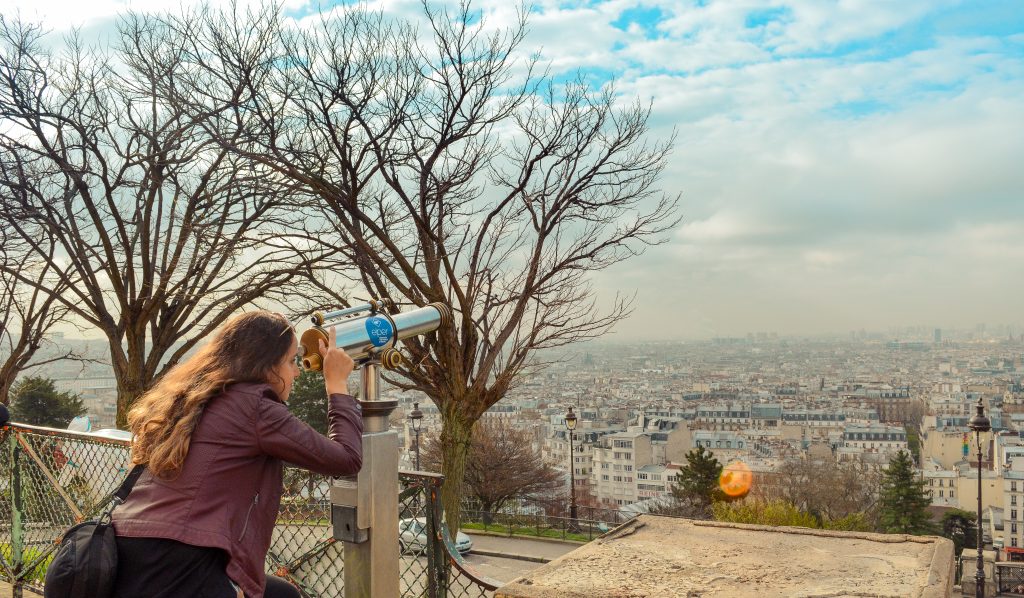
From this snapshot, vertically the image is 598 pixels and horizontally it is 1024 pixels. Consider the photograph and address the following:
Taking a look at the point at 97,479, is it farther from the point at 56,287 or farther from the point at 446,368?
the point at 56,287

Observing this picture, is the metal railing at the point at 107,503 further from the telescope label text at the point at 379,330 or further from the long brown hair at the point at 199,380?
the long brown hair at the point at 199,380

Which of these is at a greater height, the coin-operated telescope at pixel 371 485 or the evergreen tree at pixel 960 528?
the coin-operated telescope at pixel 371 485

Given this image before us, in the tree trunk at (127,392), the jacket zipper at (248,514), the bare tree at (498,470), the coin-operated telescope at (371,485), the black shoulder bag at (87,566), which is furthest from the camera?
the bare tree at (498,470)

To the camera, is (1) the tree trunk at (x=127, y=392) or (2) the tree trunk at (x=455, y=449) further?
(1) the tree trunk at (x=127, y=392)

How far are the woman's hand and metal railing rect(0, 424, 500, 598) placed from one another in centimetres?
69

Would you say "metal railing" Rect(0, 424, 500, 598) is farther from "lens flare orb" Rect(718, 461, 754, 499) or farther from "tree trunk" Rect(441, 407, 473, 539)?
"lens flare orb" Rect(718, 461, 754, 499)

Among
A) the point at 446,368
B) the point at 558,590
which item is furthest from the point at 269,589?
the point at 446,368

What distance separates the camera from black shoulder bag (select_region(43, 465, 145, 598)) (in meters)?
1.81

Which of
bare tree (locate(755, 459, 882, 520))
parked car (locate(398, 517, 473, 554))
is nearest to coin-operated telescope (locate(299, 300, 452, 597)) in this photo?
parked car (locate(398, 517, 473, 554))

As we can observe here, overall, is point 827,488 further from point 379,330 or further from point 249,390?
point 249,390

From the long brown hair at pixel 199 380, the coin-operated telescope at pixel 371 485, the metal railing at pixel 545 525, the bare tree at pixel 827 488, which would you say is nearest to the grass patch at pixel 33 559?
the coin-operated telescope at pixel 371 485

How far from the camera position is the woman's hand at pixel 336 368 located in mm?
2252

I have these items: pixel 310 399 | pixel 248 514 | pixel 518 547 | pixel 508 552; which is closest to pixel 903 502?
pixel 518 547

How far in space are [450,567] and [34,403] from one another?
1141 inches
